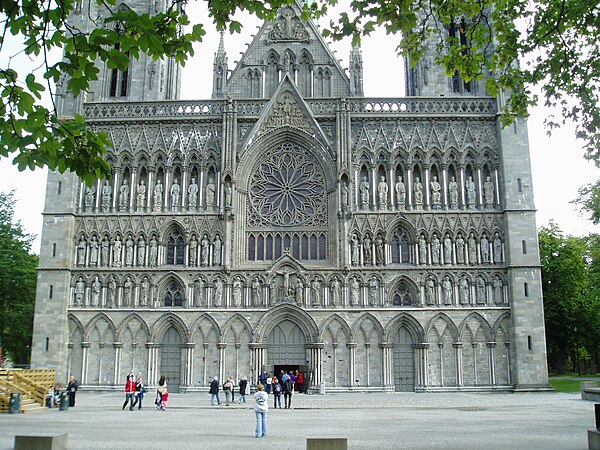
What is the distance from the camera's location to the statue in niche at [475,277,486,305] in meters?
36.0

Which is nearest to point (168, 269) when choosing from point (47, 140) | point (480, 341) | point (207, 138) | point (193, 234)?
point (193, 234)

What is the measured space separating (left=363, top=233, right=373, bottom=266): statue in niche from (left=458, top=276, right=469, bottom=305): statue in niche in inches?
208

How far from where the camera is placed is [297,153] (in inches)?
1537

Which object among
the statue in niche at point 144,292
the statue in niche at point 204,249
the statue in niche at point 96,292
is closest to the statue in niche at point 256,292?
the statue in niche at point 204,249

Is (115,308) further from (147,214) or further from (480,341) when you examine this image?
(480,341)

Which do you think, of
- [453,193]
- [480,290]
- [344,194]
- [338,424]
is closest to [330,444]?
[338,424]

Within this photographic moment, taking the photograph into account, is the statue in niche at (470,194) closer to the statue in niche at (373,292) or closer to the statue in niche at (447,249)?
the statue in niche at (447,249)

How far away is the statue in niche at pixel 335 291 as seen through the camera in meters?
35.9

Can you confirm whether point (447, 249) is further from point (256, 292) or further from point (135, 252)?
point (135, 252)

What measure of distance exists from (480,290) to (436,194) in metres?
6.18

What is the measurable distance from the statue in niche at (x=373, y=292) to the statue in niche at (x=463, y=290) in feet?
15.6

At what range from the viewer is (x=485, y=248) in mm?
36625

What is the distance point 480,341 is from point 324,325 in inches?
350

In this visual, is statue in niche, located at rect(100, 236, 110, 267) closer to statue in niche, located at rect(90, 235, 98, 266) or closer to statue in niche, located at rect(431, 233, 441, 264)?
statue in niche, located at rect(90, 235, 98, 266)
